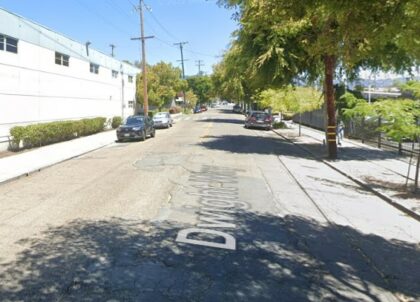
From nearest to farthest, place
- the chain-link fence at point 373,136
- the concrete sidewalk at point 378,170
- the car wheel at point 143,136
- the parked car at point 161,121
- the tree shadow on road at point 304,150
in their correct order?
the concrete sidewalk at point 378,170
the chain-link fence at point 373,136
the tree shadow on road at point 304,150
the car wheel at point 143,136
the parked car at point 161,121

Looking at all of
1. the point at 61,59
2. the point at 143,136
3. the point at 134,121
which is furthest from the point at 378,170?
the point at 61,59

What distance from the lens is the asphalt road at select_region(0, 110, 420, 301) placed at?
4.97 meters

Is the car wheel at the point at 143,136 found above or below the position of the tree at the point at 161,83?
below

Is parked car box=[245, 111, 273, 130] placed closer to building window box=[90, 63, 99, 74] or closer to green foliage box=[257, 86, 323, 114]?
green foliage box=[257, 86, 323, 114]

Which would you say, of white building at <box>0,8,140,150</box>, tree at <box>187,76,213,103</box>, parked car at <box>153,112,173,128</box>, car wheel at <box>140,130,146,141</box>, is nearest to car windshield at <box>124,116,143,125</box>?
car wheel at <box>140,130,146,141</box>

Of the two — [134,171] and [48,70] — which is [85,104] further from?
[134,171]

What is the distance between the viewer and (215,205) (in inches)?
363

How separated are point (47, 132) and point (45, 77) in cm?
442

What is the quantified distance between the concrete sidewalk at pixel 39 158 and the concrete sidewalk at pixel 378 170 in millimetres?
10541

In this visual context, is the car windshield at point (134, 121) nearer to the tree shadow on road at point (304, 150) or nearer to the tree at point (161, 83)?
the tree shadow on road at point (304, 150)

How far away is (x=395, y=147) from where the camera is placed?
1938 centimetres

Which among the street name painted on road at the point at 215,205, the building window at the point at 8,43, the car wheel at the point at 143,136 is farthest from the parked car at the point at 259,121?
the street name painted on road at the point at 215,205

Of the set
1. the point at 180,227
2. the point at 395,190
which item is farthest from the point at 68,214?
the point at 395,190

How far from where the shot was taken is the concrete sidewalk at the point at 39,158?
14.3m
